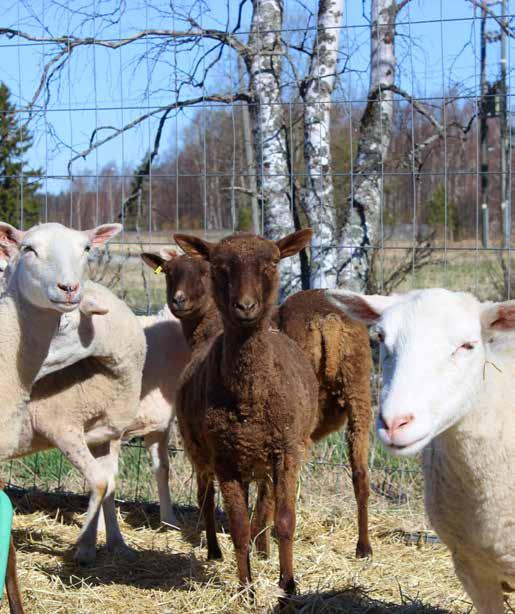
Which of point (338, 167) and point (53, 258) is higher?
point (338, 167)

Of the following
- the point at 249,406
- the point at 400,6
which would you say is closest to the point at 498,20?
the point at 400,6

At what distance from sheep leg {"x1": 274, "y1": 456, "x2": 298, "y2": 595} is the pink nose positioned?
63.4 inches

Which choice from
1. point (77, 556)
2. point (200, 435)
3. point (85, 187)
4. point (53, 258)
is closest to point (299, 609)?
point (200, 435)

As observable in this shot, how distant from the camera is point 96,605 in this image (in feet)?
15.1

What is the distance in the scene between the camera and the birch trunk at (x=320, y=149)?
6.66m

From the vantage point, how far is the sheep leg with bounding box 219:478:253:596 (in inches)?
171

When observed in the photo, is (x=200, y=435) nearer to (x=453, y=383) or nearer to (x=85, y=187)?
(x=453, y=383)

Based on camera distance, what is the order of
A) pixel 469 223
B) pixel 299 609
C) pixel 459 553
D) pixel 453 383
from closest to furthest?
1. pixel 453 383
2. pixel 459 553
3. pixel 299 609
4. pixel 469 223

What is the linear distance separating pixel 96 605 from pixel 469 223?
17.9m

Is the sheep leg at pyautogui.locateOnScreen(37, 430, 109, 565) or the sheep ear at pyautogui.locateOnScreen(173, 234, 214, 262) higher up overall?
the sheep ear at pyautogui.locateOnScreen(173, 234, 214, 262)

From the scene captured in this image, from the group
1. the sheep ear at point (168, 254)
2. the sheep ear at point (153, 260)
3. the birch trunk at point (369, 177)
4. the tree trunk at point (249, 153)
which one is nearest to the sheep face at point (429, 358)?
the sheep ear at point (153, 260)

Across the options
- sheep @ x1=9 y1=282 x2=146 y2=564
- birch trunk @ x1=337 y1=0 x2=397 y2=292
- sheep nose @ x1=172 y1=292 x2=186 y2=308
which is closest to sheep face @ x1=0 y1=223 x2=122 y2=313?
sheep @ x1=9 y1=282 x2=146 y2=564

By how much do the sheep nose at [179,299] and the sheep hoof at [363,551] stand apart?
181 centimetres

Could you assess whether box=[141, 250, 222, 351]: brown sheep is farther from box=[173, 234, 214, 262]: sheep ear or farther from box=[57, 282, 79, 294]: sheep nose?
box=[57, 282, 79, 294]: sheep nose
